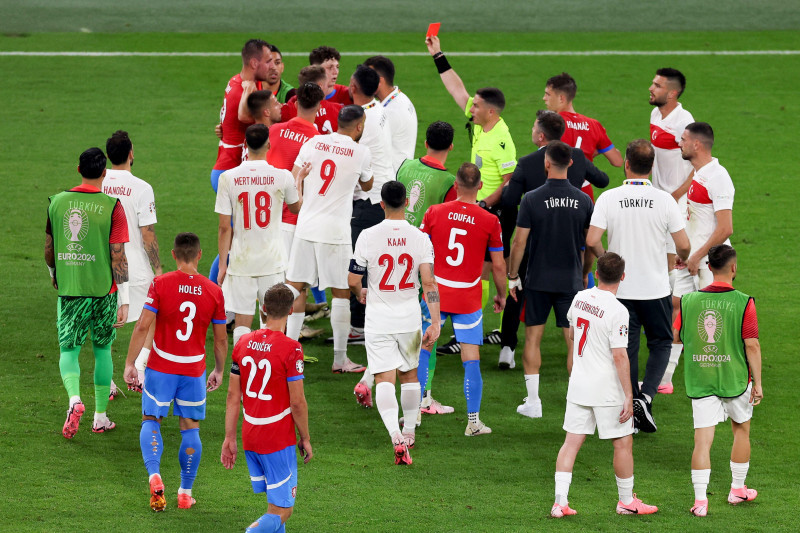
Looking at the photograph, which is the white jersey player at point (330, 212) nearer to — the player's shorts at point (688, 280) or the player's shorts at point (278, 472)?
the player's shorts at point (688, 280)

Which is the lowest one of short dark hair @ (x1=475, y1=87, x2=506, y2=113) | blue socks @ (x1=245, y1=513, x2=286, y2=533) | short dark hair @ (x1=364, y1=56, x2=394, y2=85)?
blue socks @ (x1=245, y1=513, x2=286, y2=533)

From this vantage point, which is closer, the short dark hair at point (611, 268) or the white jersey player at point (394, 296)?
the short dark hair at point (611, 268)

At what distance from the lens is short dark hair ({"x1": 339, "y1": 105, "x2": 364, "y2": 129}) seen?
917cm

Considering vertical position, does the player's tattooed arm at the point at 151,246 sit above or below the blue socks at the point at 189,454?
above

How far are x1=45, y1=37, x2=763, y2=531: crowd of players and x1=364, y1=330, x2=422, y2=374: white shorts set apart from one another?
1 centimetres

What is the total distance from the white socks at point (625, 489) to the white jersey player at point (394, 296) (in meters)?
1.61

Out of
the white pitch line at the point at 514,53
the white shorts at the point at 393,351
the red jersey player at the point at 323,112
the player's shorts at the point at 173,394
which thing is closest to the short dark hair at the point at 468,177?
the white shorts at the point at 393,351

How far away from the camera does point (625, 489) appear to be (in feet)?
23.5

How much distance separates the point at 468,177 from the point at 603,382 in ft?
6.58

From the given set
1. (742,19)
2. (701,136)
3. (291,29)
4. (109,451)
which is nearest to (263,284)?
(109,451)

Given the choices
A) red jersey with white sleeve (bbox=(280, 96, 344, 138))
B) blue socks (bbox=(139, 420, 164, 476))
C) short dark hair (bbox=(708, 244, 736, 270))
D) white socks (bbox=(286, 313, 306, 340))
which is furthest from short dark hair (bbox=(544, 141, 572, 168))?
blue socks (bbox=(139, 420, 164, 476))

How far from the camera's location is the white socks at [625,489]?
7160 mm

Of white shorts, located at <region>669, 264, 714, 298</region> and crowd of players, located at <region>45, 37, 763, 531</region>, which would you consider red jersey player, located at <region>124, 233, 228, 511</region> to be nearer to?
crowd of players, located at <region>45, 37, 763, 531</region>

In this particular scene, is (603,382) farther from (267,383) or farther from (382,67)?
(382,67)
